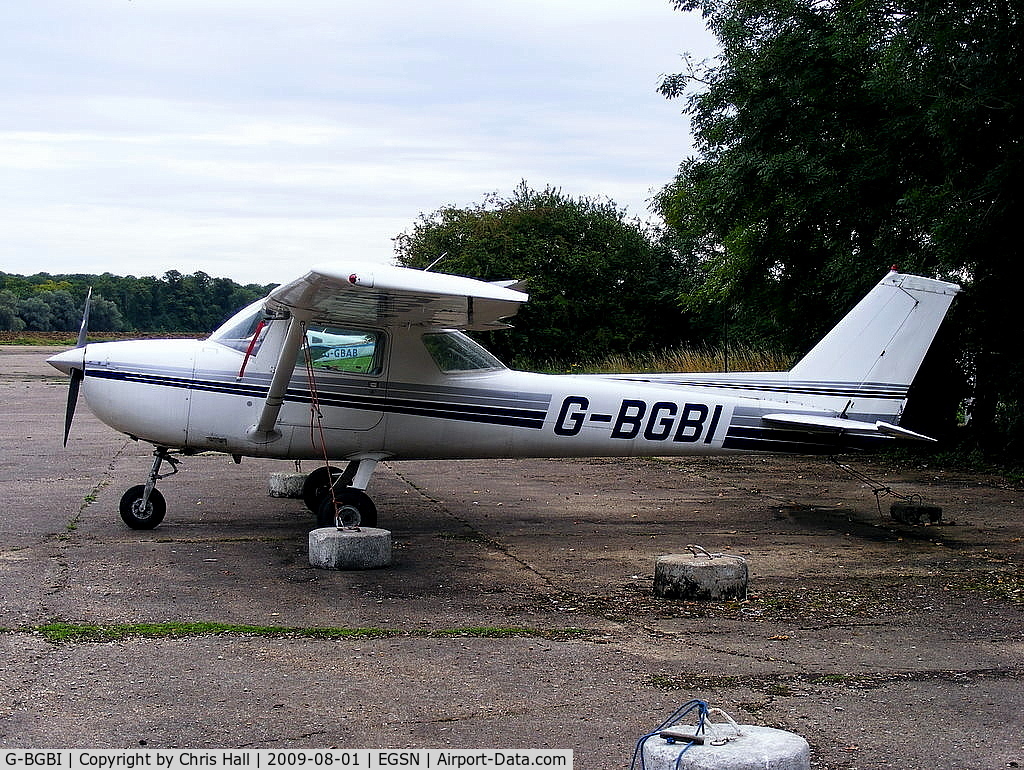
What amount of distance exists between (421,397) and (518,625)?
3.89m

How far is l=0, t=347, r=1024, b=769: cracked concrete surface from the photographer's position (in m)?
4.73

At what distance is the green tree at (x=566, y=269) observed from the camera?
115 ft

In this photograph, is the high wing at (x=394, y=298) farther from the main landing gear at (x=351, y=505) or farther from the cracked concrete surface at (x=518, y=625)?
the cracked concrete surface at (x=518, y=625)

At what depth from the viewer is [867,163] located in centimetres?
1582

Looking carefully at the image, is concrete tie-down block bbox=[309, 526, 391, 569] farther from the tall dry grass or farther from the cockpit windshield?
the tall dry grass

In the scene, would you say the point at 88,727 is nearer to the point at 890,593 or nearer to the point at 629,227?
the point at 890,593

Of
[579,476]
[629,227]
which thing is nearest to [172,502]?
[579,476]

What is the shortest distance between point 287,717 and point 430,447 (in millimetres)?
5577

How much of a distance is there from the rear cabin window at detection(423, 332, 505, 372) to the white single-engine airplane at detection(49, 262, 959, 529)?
16 mm

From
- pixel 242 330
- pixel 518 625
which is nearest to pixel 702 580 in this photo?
pixel 518 625

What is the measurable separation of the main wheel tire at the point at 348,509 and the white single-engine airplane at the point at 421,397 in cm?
1

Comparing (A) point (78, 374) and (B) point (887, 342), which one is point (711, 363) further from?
(A) point (78, 374)

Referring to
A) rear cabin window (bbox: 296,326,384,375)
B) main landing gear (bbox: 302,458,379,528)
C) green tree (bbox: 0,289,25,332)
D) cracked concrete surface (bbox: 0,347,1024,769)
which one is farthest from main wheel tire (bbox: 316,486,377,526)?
green tree (bbox: 0,289,25,332)
